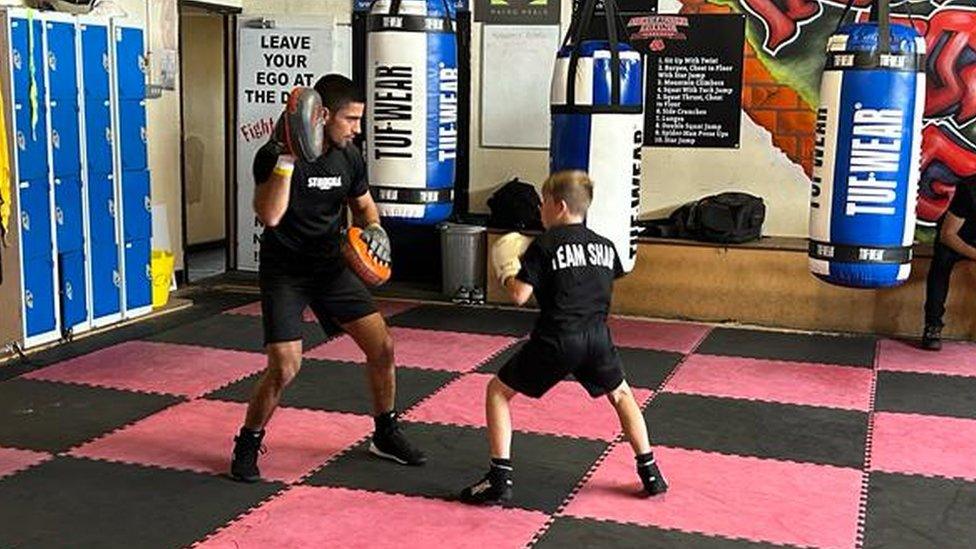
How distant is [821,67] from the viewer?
288 inches

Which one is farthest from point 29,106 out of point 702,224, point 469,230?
point 702,224

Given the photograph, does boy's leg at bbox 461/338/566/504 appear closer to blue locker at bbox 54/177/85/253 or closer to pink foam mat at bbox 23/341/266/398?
pink foam mat at bbox 23/341/266/398

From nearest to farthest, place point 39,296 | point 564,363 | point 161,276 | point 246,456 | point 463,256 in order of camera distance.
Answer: point 564,363 → point 246,456 → point 39,296 → point 161,276 → point 463,256

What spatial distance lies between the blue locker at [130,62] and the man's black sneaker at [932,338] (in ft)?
16.5

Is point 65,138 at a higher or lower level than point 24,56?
lower

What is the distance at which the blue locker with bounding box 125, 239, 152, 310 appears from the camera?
22.4 feet

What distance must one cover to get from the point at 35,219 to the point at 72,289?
0.50 metres

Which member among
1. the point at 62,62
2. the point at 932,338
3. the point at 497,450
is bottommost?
the point at 932,338

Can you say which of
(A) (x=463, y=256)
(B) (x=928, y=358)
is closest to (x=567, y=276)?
(B) (x=928, y=358)

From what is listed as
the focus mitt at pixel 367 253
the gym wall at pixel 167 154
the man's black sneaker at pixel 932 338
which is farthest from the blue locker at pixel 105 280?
the man's black sneaker at pixel 932 338

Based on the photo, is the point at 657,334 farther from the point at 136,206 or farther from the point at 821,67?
the point at 136,206

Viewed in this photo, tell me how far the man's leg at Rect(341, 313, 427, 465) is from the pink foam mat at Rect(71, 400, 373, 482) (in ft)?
0.88

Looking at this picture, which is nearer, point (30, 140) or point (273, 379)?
point (273, 379)

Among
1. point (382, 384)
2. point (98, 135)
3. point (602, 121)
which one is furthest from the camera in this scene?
point (98, 135)
